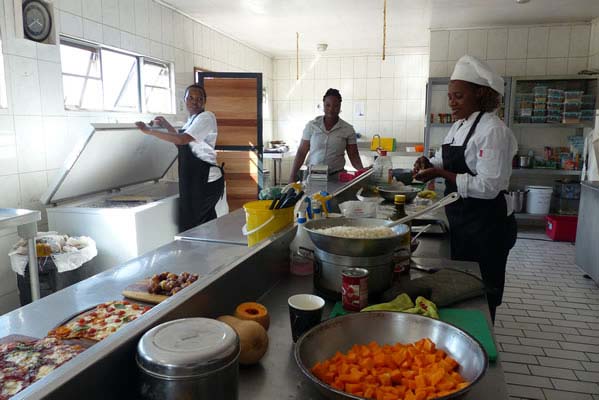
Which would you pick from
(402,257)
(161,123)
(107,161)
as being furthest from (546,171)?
(107,161)

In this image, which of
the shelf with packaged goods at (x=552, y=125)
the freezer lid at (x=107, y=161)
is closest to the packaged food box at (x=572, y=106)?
the shelf with packaged goods at (x=552, y=125)

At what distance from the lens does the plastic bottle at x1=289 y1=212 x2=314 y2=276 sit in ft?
5.68

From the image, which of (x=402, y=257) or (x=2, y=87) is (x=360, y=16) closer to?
(x=2, y=87)

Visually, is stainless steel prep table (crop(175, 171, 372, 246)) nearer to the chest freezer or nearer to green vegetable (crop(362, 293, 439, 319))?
green vegetable (crop(362, 293, 439, 319))

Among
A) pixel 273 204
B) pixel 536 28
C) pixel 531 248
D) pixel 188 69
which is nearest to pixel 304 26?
pixel 188 69

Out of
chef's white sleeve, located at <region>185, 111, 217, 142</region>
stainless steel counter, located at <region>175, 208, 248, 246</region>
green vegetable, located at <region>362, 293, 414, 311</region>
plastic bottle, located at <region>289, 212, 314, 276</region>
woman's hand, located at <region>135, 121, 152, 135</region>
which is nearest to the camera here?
green vegetable, located at <region>362, 293, 414, 311</region>

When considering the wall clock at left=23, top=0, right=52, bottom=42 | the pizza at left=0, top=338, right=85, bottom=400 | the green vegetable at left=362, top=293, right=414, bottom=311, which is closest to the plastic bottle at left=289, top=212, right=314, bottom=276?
the green vegetable at left=362, top=293, right=414, bottom=311

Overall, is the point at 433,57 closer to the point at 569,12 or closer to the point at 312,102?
the point at 569,12

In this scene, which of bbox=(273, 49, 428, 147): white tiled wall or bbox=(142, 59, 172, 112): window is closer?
bbox=(142, 59, 172, 112): window

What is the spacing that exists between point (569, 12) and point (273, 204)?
508cm

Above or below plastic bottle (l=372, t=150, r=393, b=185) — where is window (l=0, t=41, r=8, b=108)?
above

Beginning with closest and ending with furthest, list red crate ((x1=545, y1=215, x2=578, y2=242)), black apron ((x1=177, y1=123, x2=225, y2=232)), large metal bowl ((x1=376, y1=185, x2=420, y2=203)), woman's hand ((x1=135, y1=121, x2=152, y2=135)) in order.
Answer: large metal bowl ((x1=376, y1=185, x2=420, y2=203)) < woman's hand ((x1=135, y1=121, x2=152, y2=135)) < black apron ((x1=177, y1=123, x2=225, y2=232)) < red crate ((x1=545, y1=215, x2=578, y2=242))

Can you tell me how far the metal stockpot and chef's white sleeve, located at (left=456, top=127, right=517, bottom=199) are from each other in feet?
5.51

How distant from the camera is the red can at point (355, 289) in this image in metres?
1.30
